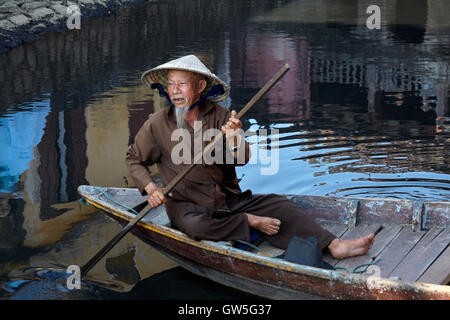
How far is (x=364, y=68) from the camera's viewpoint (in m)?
14.1

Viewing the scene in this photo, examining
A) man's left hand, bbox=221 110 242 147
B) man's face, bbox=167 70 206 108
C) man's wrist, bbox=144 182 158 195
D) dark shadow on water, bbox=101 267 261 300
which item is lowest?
dark shadow on water, bbox=101 267 261 300

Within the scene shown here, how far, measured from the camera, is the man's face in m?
5.11

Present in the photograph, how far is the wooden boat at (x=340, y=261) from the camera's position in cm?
441

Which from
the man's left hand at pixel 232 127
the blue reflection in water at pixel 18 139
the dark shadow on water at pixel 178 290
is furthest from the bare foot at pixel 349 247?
the blue reflection in water at pixel 18 139

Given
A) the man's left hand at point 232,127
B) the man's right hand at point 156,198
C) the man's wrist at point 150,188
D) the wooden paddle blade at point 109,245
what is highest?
the man's left hand at point 232,127

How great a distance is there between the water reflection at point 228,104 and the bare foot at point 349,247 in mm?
1421

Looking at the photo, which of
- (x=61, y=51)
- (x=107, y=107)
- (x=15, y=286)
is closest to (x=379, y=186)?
(x=15, y=286)

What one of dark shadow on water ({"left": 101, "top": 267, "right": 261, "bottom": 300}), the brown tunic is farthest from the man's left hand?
dark shadow on water ({"left": 101, "top": 267, "right": 261, "bottom": 300})

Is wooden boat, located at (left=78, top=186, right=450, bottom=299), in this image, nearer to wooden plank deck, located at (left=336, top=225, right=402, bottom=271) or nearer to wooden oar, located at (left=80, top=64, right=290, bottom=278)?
wooden plank deck, located at (left=336, top=225, right=402, bottom=271)

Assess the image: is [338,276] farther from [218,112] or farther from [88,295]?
[88,295]

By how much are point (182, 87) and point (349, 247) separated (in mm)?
1591

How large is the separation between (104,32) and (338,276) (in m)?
16.5

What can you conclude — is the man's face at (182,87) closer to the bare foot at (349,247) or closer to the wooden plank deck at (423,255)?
the bare foot at (349,247)

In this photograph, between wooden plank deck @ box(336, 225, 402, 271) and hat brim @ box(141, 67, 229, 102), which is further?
hat brim @ box(141, 67, 229, 102)
